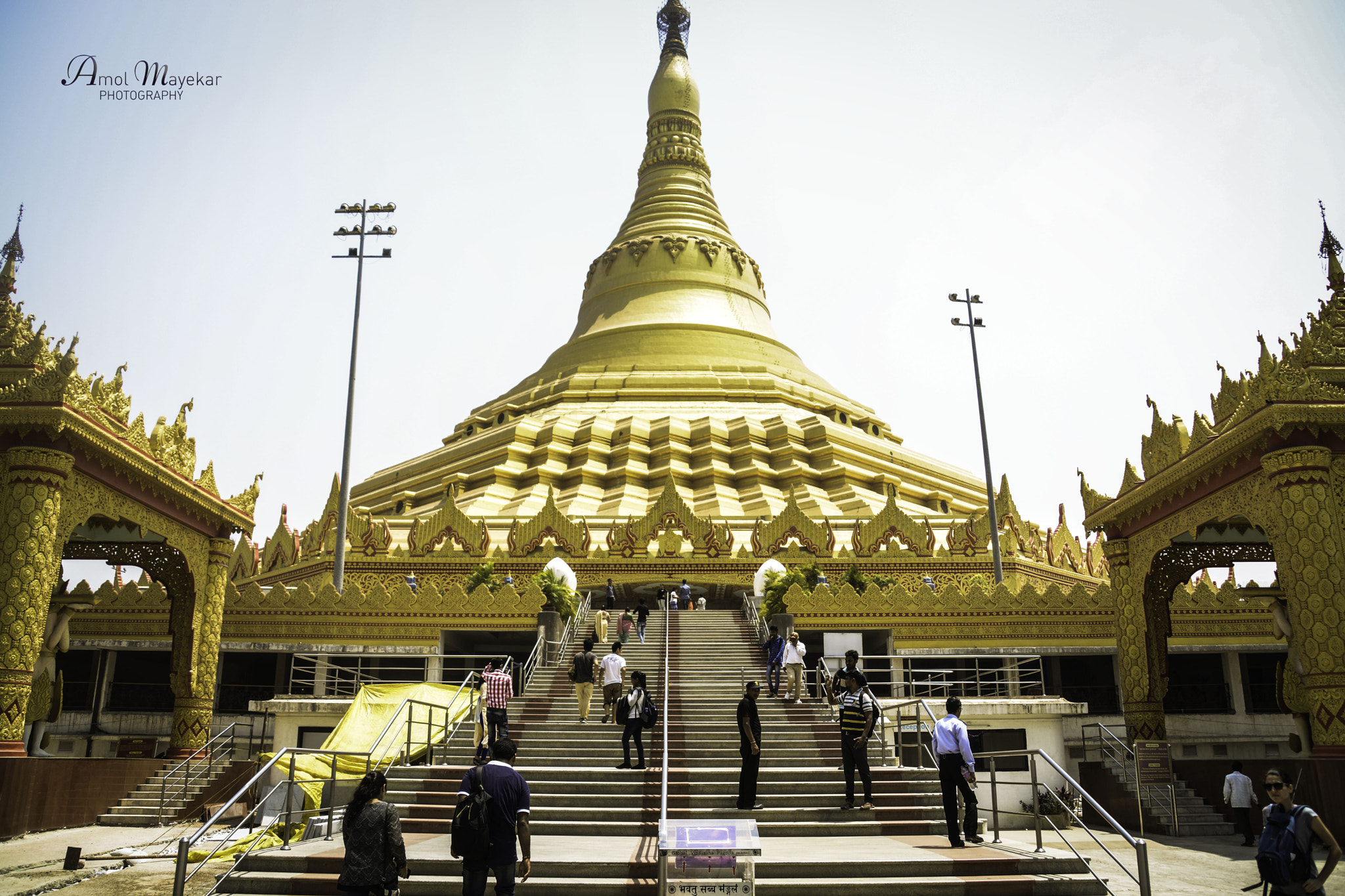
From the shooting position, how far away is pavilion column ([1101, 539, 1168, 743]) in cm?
1741

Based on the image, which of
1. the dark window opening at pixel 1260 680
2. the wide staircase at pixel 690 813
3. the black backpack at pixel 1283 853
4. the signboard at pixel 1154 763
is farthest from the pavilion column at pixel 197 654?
the dark window opening at pixel 1260 680

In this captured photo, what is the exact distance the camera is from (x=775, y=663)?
1650 centimetres

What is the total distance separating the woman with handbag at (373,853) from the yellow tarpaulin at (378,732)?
5129 mm

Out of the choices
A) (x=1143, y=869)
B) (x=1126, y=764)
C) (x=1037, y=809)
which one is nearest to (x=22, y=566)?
(x=1037, y=809)

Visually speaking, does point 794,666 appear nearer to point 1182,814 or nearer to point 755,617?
point 1182,814

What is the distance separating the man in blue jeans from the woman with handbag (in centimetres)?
47

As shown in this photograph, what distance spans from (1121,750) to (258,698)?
56.7 feet

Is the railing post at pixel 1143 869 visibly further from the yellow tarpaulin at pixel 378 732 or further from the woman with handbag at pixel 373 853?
the yellow tarpaulin at pixel 378 732

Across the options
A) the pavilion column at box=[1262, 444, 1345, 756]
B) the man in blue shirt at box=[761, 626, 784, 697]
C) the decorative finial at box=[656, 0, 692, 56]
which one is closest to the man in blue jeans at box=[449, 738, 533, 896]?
the man in blue shirt at box=[761, 626, 784, 697]

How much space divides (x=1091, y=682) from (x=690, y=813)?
15837 mm

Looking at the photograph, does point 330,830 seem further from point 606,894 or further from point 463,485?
point 463,485

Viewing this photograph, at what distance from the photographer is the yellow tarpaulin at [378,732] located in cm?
1305

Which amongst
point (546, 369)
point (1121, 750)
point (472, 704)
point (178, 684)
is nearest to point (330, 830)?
point (472, 704)

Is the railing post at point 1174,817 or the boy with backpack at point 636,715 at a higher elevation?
the boy with backpack at point 636,715
